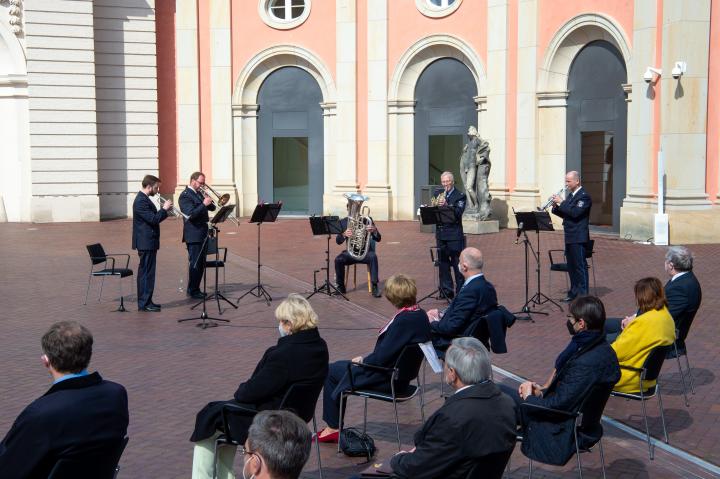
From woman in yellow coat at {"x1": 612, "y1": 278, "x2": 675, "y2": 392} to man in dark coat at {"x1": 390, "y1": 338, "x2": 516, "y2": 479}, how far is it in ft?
7.45

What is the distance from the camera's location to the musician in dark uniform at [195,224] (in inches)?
527

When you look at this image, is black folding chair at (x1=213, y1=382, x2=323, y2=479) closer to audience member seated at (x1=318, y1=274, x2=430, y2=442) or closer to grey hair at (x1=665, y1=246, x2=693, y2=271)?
audience member seated at (x1=318, y1=274, x2=430, y2=442)

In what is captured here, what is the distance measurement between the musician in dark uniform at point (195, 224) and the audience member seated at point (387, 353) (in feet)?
20.5

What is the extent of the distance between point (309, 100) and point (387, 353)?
21.3m

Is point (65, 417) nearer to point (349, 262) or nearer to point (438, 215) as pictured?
point (438, 215)

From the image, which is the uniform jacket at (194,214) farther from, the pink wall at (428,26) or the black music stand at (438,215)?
the pink wall at (428,26)

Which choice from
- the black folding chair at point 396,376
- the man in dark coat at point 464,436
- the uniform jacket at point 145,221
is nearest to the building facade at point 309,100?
the uniform jacket at point 145,221

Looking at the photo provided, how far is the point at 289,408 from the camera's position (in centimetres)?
616

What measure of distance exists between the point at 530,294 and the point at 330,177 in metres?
14.1

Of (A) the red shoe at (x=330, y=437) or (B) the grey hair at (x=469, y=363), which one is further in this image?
(A) the red shoe at (x=330, y=437)

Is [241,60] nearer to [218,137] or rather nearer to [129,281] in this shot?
[218,137]

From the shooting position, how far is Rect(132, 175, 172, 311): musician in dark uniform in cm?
1289

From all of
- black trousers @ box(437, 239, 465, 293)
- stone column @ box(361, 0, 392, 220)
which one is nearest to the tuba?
black trousers @ box(437, 239, 465, 293)

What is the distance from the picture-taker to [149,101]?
2797 centimetres
